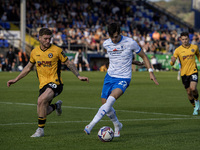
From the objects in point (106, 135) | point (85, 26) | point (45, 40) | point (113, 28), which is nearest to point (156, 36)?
point (85, 26)

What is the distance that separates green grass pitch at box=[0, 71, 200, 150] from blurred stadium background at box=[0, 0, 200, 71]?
2196 cm

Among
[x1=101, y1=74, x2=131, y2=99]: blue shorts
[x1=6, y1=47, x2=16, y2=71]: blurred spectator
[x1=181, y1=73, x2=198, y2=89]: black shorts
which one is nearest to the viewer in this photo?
[x1=101, y1=74, x2=131, y2=99]: blue shorts

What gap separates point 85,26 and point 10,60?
1090 centimetres

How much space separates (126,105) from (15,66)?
23331 millimetres

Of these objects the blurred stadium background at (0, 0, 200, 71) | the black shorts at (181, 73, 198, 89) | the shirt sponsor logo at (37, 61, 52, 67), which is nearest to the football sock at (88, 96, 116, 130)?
the shirt sponsor logo at (37, 61, 52, 67)

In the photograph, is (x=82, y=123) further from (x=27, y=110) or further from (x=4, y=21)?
(x=4, y=21)

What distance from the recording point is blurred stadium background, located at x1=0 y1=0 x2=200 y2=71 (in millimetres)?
41344

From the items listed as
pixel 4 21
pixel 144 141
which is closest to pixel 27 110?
pixel 144 141

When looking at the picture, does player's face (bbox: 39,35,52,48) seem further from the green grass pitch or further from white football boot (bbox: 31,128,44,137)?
the green grass pitch

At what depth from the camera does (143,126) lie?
36.9ft

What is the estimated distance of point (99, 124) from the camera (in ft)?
37.6

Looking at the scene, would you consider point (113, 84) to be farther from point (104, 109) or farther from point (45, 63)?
point (45, 63)

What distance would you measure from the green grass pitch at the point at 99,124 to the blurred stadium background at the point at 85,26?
22.0 m

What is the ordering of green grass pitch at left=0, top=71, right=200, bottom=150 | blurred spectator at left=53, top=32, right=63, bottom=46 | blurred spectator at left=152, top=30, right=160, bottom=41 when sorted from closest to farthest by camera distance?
green grass pitch at left=0, top=71, right=200, bottom=150
blurred spectator at left=53, top=32, right=63, bottom=46
blurred spectator at left=152, top=30, right=160, bottom=41
